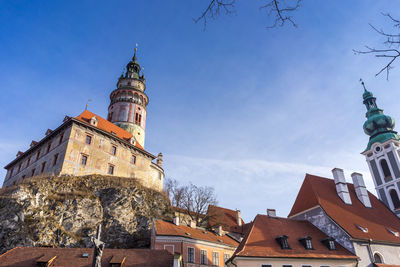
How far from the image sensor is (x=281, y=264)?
2153cm

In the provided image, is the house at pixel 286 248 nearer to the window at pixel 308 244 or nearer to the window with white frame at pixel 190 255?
the window at pixel 308 244

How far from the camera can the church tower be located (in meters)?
37.6

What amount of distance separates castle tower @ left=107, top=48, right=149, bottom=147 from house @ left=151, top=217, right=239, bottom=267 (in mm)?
19815

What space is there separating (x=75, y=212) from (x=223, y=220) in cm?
1999

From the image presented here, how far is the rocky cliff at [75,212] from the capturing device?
2459 cm

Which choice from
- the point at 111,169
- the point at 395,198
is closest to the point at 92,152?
the point at 111,169

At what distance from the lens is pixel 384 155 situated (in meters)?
40.1

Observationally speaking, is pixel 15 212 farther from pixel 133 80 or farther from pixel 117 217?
pixel 133 80

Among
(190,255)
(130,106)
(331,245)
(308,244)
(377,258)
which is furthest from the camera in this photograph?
(130,106)

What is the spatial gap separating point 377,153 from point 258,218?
82.4 ft

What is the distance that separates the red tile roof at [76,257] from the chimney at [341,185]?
21157 millimetres

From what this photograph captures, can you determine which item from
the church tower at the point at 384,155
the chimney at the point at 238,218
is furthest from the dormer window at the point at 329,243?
the chimney at the point at 238,218

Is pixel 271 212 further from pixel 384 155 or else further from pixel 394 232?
pixel 384 155

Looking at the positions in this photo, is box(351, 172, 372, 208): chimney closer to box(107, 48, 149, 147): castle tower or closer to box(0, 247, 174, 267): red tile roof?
box(0, 247, 174, 267): red tile roof
